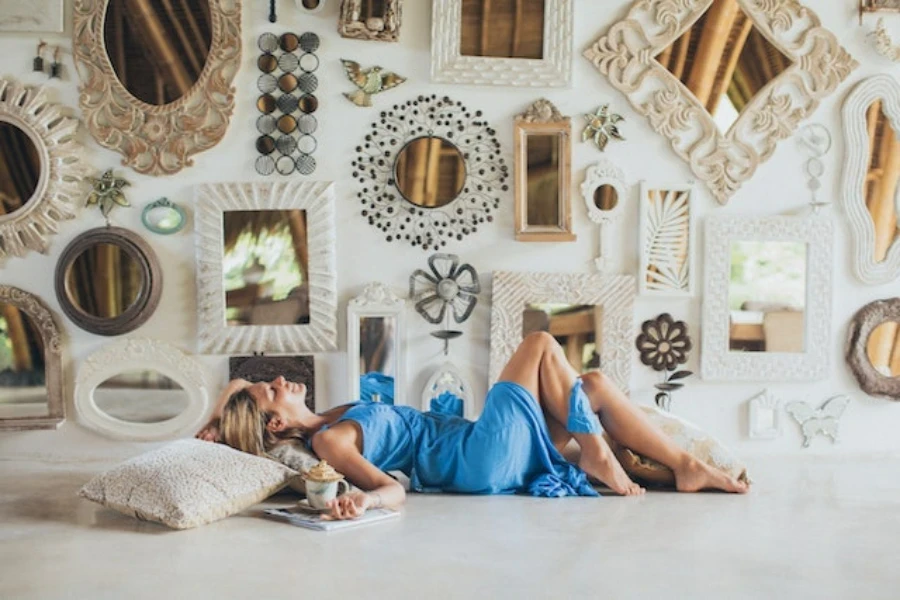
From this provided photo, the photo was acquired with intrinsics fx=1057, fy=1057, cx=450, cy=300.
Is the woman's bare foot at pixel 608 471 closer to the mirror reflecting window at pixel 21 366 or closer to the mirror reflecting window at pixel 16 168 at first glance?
the mirror reflecting window at pixel 21 366

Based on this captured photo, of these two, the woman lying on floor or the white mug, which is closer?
the white mug

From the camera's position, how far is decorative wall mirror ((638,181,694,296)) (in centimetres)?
442

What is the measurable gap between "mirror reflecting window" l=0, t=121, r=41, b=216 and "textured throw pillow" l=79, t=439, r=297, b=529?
1444mm

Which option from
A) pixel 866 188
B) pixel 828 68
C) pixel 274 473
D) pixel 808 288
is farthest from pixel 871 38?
pixel 274 473

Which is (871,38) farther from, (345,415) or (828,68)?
(345,415)

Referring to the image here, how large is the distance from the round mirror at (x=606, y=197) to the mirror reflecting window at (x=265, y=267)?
48.0 inches

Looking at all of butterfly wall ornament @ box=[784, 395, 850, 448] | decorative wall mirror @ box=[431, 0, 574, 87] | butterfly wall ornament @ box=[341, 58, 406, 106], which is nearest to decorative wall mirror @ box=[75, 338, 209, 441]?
butterfly wall ornament @ box=[341, 58, 406, 106]

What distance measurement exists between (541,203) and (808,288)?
4.00 ft

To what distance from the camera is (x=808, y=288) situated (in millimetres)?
4523

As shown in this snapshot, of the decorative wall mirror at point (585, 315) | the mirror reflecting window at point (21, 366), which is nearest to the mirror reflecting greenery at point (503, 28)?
the decorative wall mirror at point (585, 315)

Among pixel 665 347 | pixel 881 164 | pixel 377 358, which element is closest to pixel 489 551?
pixel 377 358

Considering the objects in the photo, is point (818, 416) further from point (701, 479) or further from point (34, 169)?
point (34, 169)

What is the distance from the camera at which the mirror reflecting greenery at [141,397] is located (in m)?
4.25

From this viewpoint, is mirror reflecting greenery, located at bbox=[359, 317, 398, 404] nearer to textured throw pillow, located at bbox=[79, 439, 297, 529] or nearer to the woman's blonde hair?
the woman's blonde hair
